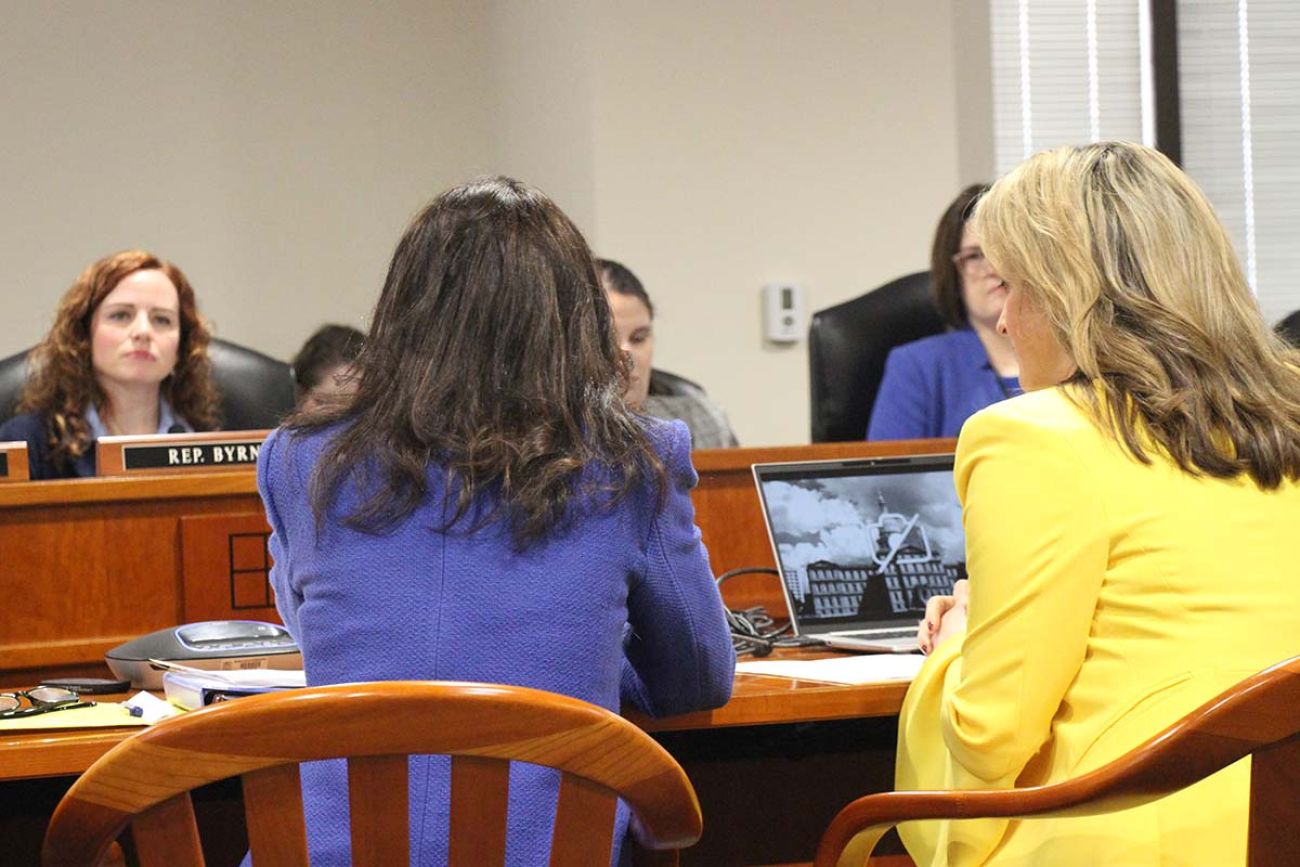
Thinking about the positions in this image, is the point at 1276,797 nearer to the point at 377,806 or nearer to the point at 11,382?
the point at 377,806

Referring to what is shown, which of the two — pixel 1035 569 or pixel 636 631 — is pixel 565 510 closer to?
pixel 636 631

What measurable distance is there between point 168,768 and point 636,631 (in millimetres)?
564

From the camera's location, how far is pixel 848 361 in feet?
11.5

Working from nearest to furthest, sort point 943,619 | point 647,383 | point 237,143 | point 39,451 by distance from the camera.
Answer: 1. point 943,619
2. point 39,451
3. point 647,383
4. point 237,143

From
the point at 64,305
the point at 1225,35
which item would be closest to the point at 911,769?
the point at 64,305

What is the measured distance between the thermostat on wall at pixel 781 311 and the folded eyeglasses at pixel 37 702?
8.85 ft

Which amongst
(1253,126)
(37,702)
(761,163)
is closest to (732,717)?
(37,702)

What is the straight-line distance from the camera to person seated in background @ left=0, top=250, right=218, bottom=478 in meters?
3.26

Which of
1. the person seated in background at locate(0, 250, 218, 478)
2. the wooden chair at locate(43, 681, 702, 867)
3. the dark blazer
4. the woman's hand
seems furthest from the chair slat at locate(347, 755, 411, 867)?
the person seated in background at locate(0, 250, 218, 478)

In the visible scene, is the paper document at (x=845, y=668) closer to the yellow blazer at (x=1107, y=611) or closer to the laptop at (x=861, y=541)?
the laptop at (x=861, y=541)

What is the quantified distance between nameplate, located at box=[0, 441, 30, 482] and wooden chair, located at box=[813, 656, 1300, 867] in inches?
56.6

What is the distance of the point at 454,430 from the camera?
4.70 feet

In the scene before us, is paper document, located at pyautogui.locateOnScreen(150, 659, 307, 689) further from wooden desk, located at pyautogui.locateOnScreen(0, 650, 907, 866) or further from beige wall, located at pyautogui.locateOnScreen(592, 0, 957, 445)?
beige wall, located at pyautogui.locateOnScreen(592, 0, 957, 445)

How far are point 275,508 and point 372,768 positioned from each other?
A: 499 millimetres
